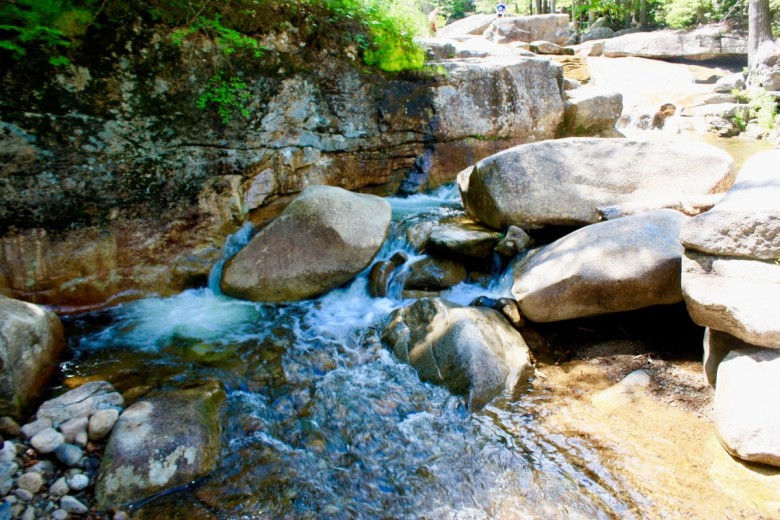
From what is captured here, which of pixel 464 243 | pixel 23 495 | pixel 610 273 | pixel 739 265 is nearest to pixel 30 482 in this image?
pixel 23 495

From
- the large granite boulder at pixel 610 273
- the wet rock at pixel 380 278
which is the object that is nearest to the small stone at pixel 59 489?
the wet rock at pixel 380 278

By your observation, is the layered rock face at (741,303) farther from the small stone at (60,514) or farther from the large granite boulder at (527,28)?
the large granite boulder at (527,28)

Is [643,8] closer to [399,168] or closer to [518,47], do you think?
[518,47]

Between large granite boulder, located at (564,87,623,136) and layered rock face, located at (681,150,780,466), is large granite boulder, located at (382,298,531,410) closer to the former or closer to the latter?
layered rock face, located at (681,150,780,466)

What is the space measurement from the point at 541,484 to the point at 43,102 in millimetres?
5425

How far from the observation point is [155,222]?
4.99 m

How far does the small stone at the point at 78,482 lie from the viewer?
262cm

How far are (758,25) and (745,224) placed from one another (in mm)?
17930

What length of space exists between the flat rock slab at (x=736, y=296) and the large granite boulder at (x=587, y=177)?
1.88m

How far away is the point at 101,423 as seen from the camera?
2934 millimetres

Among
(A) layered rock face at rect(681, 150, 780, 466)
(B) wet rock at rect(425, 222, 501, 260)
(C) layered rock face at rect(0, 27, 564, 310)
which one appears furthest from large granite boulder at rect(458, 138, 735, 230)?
(C) layered rock face at rect(0, 27, 564, 310)

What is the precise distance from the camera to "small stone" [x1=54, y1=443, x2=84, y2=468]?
2725 millimetres

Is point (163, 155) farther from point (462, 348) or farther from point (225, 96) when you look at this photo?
point (462, 348)

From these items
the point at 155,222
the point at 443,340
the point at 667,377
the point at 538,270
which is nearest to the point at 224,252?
the point at 155,222
